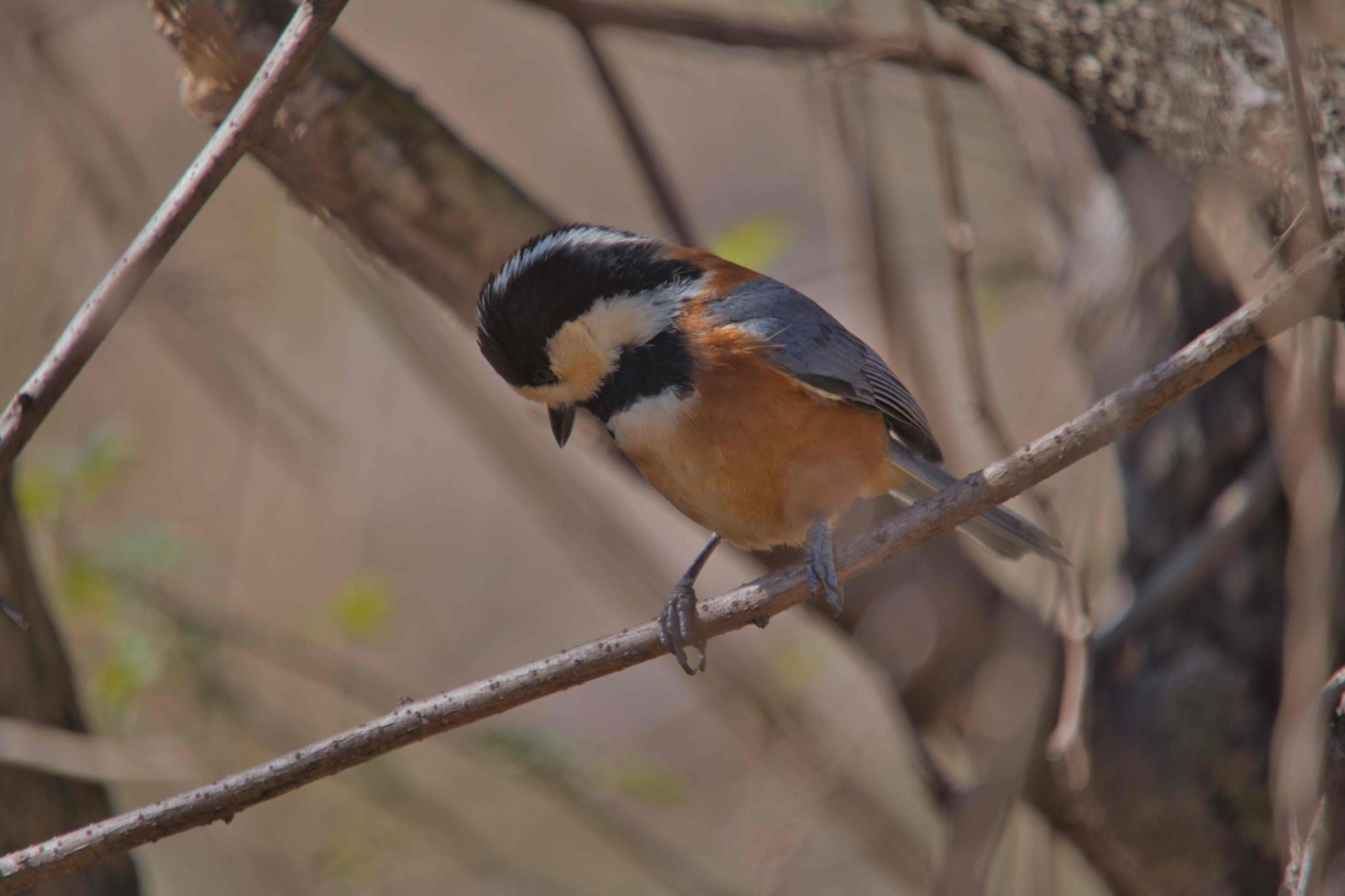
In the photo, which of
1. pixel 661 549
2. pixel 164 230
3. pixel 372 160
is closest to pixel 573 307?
pixel 372 160

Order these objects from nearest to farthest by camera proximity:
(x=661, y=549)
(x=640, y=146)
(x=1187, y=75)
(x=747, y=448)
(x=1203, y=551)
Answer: (x=1187, y=75)
(x=747, y=448)
(x=1203, y=551)
(x=640, y=146)
(x=661, y=549)

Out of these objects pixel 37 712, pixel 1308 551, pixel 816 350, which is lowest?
pixel 1308 551

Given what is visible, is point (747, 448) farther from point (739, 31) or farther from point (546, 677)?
point (739, 31)

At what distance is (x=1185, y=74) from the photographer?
2.61 meters

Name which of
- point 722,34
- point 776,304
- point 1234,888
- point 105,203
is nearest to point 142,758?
point 105,203

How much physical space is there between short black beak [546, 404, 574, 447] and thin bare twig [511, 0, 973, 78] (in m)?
1.35

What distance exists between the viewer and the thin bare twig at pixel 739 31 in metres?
3.55

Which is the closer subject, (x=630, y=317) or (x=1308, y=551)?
(x=630, y=317)

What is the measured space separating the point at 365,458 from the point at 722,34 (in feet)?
14.0

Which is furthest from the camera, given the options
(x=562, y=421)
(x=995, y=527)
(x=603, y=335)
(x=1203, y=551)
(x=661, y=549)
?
(x=661, y=549)

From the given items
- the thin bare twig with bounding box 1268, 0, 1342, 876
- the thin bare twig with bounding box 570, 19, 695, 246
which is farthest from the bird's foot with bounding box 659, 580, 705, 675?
the thin bare twig with bounding box 570, 19, 695, 246

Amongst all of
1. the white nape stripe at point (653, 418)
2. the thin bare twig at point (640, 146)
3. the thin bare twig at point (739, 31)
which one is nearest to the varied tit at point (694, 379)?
the white nape stripe at point (653, 418)

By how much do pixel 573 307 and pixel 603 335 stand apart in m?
0.11

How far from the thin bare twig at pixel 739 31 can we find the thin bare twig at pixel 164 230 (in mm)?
1486
